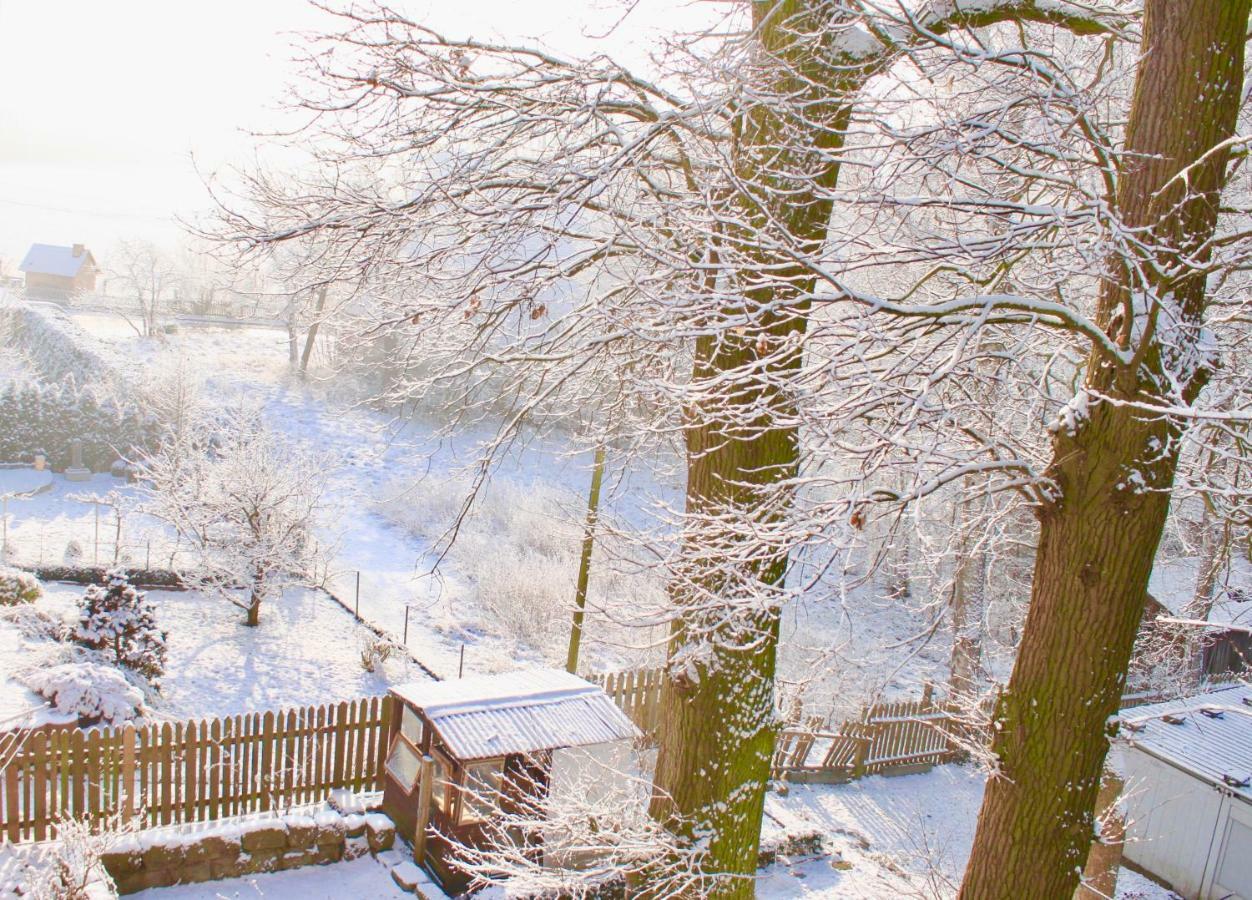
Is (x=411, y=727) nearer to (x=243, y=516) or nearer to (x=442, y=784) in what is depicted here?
(x=442, y=784)

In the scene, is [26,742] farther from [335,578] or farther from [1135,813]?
[1135,813]

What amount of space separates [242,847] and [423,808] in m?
1.64

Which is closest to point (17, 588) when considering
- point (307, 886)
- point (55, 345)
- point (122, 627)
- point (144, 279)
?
point (122, 627)

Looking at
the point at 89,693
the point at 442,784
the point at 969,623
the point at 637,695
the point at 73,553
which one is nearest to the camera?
the point at 442,784

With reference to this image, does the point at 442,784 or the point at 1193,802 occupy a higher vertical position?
the point at 442,784

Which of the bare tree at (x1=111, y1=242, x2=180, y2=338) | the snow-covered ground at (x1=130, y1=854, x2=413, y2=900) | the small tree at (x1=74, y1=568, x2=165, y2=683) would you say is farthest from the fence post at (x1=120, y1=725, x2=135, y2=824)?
the bare tree at (x1=111, y1=242, x2=180, y2=338)

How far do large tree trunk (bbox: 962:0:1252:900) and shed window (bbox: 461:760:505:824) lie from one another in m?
5.14

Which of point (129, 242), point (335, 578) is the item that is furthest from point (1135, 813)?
point (129, 242)

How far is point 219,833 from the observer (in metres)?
7.89

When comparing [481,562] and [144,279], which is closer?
[481,562]

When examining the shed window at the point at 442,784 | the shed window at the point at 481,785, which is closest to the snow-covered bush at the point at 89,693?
the shed window at the point at 442,784

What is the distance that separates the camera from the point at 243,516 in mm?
16156

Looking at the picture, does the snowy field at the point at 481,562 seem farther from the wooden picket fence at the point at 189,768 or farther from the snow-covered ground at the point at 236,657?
the wooden picket fence at the point at 189,768

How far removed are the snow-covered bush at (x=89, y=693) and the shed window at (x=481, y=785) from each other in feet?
16.3
